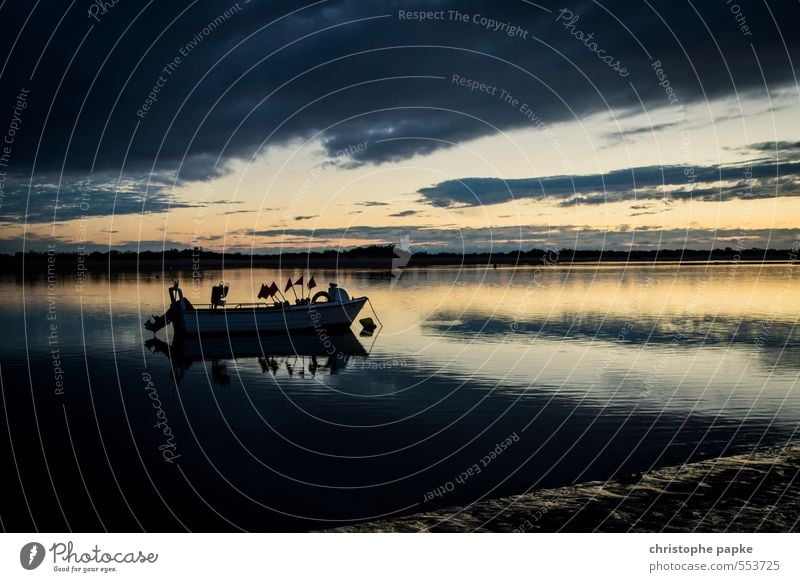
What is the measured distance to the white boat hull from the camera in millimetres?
51312

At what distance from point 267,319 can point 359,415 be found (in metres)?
26.9

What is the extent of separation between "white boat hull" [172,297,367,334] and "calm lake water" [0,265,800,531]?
3.93ft

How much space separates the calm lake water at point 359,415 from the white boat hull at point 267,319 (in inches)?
47.1

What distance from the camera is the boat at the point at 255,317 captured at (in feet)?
168

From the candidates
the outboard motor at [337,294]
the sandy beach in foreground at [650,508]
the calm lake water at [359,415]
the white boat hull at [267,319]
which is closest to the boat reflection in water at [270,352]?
the calm lake water at [359,415]

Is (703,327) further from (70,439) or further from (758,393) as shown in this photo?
(70,439)

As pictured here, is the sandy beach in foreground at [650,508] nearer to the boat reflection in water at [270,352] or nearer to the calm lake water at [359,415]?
the calm lake water at [359,415]

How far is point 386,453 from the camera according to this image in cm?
2086

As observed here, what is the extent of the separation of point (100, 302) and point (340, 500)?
70.4m

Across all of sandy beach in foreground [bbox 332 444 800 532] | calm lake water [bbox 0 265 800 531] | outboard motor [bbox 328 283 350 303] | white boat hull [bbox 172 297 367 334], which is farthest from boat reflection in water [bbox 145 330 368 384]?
sandy beach in foreground [bbox 332 444 800 532]

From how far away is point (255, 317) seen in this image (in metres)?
52.0

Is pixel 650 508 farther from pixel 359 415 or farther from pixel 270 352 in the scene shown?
pixel 270 352

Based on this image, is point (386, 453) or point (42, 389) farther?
point (42, 389)
